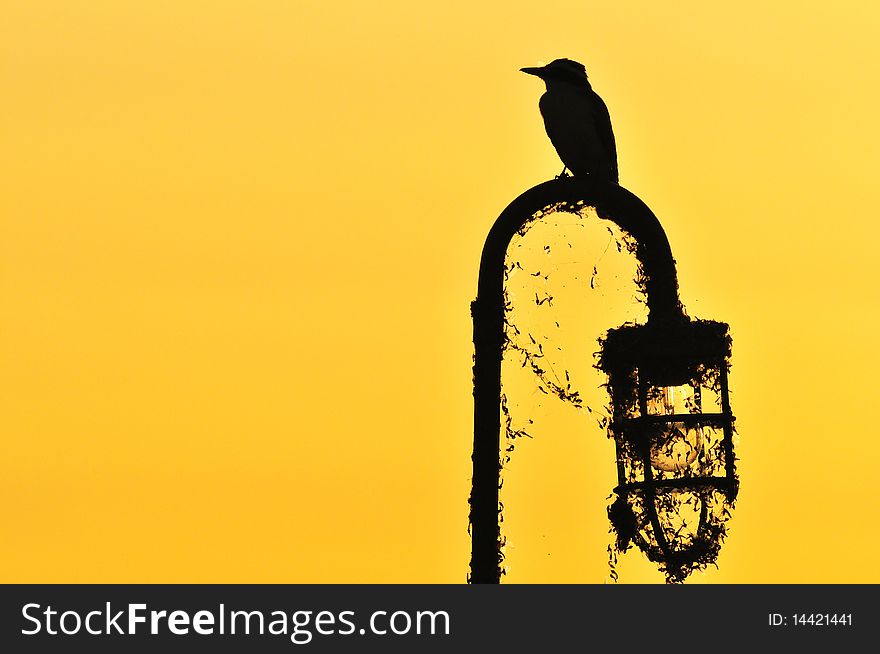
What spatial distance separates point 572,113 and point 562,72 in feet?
1.14

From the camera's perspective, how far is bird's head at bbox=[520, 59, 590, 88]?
1059cm

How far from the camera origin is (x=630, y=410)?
6.96 m

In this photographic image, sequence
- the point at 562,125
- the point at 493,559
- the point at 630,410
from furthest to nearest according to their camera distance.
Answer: the point at 562,125
the point at 630,410
the point at 493,559

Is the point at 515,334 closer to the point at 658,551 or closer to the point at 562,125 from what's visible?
the point at 658,551

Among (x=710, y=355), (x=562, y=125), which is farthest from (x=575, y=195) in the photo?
(x=562, y=125)

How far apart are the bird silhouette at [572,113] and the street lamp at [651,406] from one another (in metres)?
2.86

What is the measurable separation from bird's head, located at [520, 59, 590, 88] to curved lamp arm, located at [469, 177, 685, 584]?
339 centimetres

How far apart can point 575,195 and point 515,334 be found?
791mm

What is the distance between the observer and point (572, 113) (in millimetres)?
10656

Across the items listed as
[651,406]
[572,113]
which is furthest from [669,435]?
[572,113]

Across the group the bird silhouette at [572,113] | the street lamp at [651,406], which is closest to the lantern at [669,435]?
the street lamp at [651,406]

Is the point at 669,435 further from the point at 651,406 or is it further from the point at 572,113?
the point at 572,113

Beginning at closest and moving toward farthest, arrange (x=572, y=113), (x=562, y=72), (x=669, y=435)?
(x=669, y=435) → (x=572, y=113) → (x=562, y=72)

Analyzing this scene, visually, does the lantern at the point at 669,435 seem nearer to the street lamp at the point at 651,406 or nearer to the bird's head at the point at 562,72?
the street lamp at the point at 651,406
